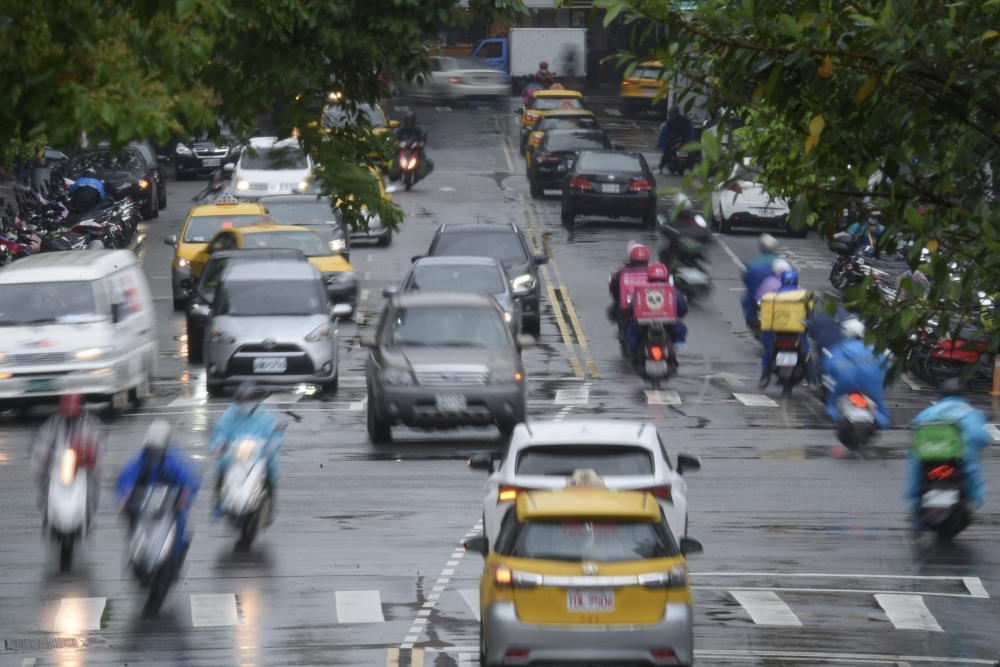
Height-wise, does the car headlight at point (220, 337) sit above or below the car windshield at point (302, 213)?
above

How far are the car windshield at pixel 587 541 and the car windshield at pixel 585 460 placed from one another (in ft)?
8.29

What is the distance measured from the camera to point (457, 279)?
25.2 metres

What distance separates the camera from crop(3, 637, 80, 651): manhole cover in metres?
11.1

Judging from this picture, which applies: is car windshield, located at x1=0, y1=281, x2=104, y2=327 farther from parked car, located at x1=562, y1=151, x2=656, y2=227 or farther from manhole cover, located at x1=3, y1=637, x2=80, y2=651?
parked car, located at x1=562, y1=151, x2=656, y2=227

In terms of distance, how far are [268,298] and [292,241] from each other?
20.7ft

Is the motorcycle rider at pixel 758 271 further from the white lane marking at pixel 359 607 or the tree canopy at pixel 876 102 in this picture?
the tree canopy at pixel 876 102

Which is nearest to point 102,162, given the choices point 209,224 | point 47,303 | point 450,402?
point 209,224

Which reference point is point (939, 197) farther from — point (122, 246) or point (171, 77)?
point (122, 246)

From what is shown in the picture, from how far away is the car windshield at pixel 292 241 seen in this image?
29.5 metres

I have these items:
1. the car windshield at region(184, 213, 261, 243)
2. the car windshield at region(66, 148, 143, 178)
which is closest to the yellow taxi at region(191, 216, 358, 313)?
the car windshield at region(184, 213, 261, 243)

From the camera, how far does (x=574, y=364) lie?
25.6 m

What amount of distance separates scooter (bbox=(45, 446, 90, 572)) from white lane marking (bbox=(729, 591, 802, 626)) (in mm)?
5270

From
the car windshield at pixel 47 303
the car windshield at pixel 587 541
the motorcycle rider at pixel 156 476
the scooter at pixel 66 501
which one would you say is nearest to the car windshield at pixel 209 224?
the car windshield at pixel 47 303

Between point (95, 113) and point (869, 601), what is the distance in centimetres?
749
